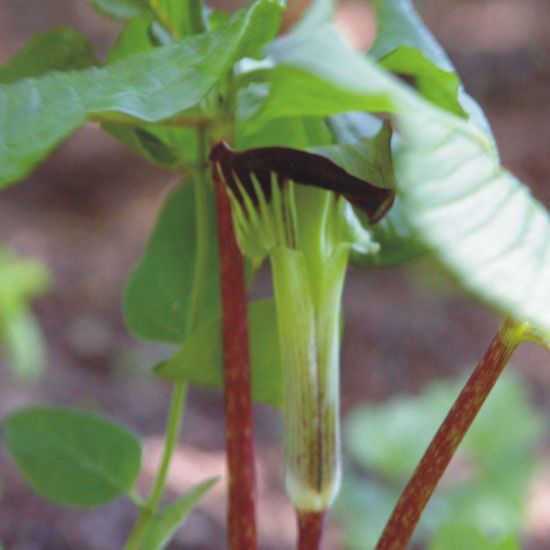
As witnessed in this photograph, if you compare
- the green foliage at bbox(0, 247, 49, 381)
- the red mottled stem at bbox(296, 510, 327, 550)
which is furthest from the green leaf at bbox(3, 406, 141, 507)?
the green foliage at bbox(0, 247, 49, 381)

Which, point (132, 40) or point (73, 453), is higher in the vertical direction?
point (132, 40)

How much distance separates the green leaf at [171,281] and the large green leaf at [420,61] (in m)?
0.19

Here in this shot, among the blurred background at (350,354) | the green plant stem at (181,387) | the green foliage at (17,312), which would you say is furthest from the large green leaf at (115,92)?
the green foliage at (17,312)

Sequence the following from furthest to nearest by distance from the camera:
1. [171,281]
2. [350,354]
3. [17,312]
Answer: [350,354] < [17,312] < [171,281]

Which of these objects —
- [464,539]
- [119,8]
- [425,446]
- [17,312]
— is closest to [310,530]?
[464,539]

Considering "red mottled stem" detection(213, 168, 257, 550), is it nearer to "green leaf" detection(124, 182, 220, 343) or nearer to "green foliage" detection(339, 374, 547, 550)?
"green leaf" detection(124, 182, 220, 343)

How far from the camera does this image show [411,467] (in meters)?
1.53

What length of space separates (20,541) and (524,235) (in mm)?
906

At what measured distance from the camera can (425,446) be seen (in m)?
1.50

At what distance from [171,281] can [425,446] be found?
0.95 m

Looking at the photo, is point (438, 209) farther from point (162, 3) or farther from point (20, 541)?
point (20, 541)

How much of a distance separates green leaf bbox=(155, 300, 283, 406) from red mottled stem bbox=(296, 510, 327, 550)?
0.36 ft

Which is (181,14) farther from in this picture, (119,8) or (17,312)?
(17,312)

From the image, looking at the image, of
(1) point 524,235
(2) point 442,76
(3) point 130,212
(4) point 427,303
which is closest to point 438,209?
(1) point 524,235
